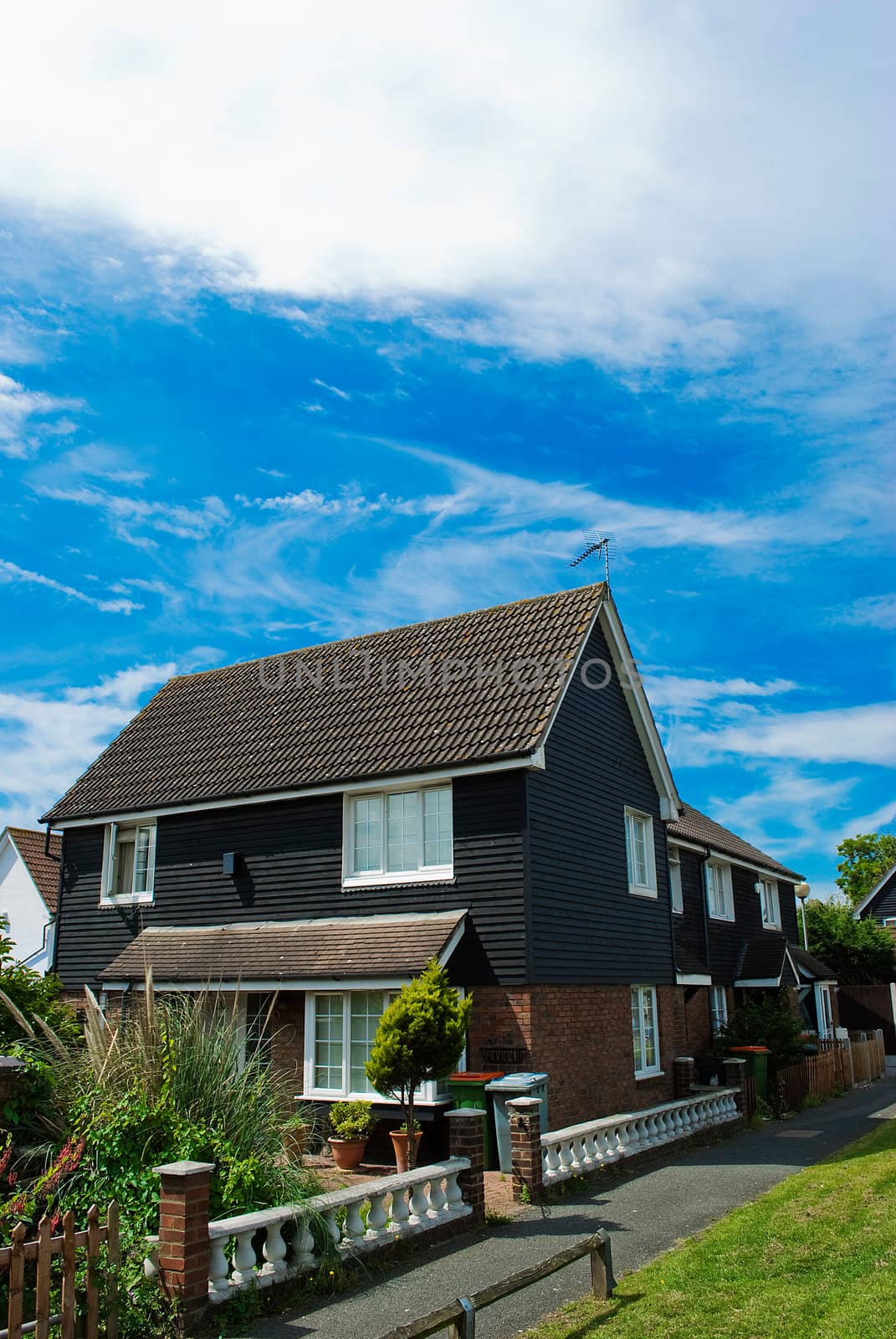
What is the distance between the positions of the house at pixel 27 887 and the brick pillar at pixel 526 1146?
1944 centimetres

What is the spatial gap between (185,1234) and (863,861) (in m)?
63.0

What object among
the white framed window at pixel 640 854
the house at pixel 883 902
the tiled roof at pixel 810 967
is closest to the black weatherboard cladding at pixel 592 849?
the white framed window at pixel 640 854

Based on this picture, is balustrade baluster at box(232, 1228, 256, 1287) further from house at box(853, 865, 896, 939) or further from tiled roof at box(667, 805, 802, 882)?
house at box(853, 865, 896, 939)

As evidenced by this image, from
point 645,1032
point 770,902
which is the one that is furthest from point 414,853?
point 770,902

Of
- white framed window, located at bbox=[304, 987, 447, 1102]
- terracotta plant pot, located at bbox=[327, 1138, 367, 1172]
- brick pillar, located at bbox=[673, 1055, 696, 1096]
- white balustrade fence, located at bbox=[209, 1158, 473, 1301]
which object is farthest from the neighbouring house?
white balustrade fence, located at bbox=[209, 1158, 473, 1301]

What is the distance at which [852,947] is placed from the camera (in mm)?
37875

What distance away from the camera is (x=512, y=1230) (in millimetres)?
11195

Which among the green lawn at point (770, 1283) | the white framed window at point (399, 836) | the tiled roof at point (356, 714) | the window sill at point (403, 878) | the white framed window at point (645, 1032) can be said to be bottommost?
the green lawn at point (770, 1283)

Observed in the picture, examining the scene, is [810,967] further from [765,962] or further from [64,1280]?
[64,1280]

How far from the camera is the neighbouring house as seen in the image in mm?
16297

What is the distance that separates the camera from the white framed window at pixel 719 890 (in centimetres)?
2811

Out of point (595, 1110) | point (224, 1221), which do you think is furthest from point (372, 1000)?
point (224, 1221)

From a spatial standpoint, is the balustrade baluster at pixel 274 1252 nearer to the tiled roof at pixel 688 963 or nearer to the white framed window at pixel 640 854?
the white framed window at pixel 640 854

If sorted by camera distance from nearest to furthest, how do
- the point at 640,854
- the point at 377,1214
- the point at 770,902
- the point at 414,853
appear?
the point at 377,1214, the point at 414,853, the point at 640,854, the point at 770,902
